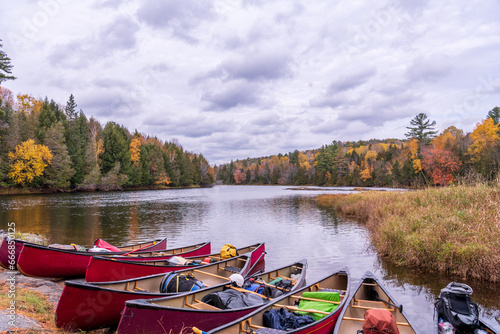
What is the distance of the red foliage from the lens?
53562 millimetres

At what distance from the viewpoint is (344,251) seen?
15.9 m

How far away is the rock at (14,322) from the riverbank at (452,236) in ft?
41.5

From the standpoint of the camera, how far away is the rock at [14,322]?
510cm

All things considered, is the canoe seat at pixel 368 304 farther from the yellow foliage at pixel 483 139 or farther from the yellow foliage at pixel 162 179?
the yellow foliage at pixel 162 179

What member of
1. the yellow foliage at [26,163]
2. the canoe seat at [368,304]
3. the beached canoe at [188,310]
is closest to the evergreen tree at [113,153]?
the yellow foliage at [26,163]

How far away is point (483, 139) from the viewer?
5150 cm

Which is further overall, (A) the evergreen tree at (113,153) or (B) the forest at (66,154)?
(A) the evergreen tree at (113,153)

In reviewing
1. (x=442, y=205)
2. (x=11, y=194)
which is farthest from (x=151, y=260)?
(x=11, y=194)

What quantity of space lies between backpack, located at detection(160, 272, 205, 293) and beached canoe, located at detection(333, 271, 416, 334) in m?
3.69

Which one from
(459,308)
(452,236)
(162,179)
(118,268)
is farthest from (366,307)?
(162,179)

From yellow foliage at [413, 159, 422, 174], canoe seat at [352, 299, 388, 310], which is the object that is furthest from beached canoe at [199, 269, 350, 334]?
yellow foliage at [413, 159, 422, 174]

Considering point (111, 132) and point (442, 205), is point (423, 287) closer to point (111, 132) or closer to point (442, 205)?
point (442, 205)

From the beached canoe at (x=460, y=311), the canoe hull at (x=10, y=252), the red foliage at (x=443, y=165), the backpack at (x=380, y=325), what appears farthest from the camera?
the red foliage at (x=443, y=165)

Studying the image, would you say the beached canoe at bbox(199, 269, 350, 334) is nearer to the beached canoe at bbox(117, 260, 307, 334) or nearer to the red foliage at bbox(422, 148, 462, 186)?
the beached canoe at bbox(117, 260, 307, 334)
